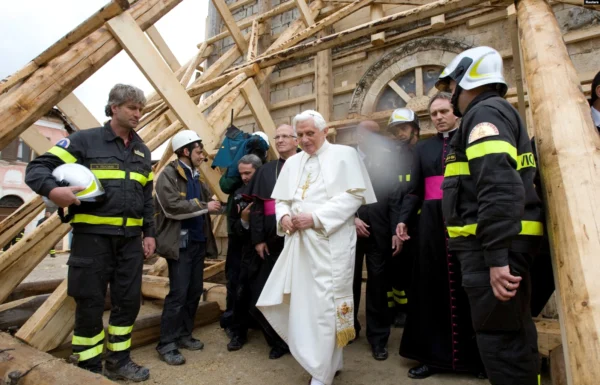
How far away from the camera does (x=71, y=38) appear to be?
8.45 feet

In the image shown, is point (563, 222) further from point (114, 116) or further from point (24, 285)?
point (24, 285)

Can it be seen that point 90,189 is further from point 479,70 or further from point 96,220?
point 479,70

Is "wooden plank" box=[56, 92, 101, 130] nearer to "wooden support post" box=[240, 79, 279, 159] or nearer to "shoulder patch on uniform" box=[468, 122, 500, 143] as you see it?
"wooden support post" box=[240, 79, 279, 159]

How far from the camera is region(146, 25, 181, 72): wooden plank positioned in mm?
7262

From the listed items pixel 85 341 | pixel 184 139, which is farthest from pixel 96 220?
pixel 184 139

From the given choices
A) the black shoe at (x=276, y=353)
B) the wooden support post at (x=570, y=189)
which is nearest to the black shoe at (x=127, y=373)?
the black shoe at (x=276, y=353)

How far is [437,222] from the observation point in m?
2.68

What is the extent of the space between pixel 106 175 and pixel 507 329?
2.46m

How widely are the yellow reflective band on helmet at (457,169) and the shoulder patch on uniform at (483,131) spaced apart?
162 mm

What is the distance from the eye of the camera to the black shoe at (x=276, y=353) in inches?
116

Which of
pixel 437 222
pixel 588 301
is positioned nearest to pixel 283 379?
pixel 437 222

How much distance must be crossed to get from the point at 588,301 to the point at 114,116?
280 cm

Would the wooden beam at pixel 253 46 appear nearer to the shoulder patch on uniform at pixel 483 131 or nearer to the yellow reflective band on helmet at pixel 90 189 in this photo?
the yellow reflective band on helmet at pixel 90 189

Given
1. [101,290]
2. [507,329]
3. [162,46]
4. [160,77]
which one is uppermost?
[162,46]
